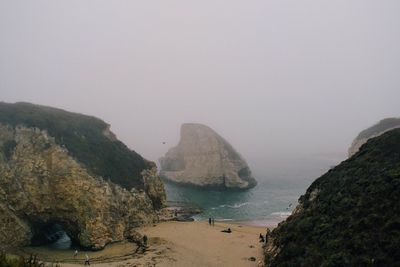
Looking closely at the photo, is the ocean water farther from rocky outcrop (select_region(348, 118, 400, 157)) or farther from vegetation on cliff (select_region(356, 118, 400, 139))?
vegetation on cliff (select_region(356, 118, 400, 139))

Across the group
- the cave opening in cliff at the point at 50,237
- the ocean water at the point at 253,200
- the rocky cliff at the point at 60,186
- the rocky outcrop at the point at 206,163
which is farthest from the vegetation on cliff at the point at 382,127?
the cave opening in cliff at the point at 50,237

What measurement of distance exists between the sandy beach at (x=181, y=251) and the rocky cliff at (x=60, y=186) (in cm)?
247

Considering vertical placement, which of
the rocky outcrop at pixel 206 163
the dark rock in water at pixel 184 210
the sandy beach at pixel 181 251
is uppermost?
the rocky outcrop at pixel 206 163

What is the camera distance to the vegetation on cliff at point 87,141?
53500mm

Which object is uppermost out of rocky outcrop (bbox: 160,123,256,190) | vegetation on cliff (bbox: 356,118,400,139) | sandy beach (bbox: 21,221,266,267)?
vegetation on cliff (bbox: 356,118,400,139)

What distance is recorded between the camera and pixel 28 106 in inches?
2368

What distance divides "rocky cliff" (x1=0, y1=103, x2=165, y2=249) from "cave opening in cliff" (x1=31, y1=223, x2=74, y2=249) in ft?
0.66

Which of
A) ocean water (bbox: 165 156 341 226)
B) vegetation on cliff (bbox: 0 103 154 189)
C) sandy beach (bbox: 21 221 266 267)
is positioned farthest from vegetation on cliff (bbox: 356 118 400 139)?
vegetation on cliff (bbox: 0 103 154 189)

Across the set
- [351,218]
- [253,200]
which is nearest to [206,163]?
[253,200]

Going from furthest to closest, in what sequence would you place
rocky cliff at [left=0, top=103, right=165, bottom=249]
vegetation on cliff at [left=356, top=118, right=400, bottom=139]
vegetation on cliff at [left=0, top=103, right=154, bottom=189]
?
vegetation on cliff at [left=356, top=118, right=400, bottom=139], vegetation on cliff at [left=0, top=103, right=154, bottom=189], rocky cliff at [left=0, top=103, right=165, bottom=249]

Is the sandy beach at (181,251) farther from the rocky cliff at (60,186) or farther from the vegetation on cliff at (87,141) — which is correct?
the vegetation on cliff at (87,141)

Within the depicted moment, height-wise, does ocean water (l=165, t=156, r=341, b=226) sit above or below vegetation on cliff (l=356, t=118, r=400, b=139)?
below

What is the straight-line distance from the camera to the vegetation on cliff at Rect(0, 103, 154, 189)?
176 feet

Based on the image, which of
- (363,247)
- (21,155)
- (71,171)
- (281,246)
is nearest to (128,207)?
(71,171)
